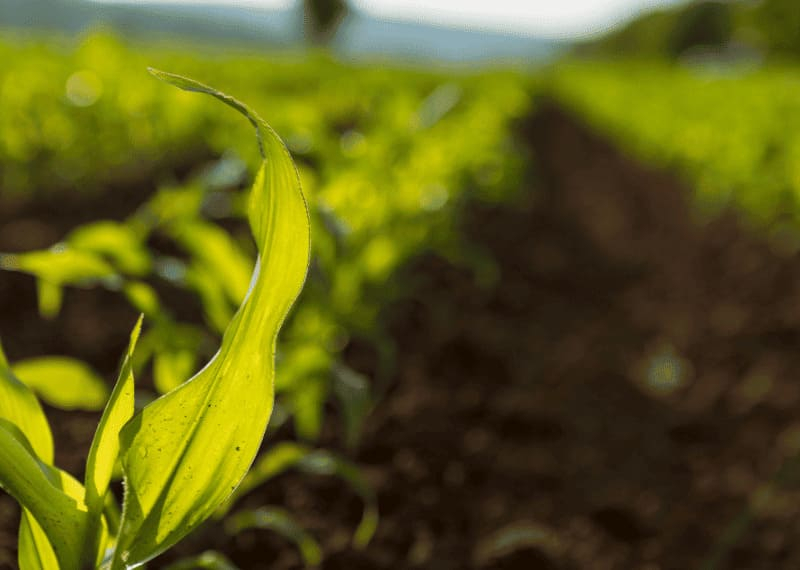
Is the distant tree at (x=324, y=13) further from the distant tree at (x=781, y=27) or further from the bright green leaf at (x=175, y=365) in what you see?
the bright green leaf at (x=175, y=365)

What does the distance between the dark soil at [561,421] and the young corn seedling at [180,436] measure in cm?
44

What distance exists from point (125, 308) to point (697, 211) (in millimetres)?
4359

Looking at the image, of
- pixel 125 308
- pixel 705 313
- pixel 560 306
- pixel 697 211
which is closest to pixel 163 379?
pixel 125 308

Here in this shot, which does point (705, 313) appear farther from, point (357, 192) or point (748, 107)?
point (748, 107)

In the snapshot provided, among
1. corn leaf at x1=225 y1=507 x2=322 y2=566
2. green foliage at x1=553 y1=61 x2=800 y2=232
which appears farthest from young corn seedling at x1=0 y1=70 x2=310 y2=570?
green foliage at x1=553 y1=61 x2=800 y2=232

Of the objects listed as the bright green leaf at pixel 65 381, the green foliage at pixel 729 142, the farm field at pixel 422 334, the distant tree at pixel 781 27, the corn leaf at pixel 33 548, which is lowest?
the distant tree at pixel 781 27

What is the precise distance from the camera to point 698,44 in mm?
50906

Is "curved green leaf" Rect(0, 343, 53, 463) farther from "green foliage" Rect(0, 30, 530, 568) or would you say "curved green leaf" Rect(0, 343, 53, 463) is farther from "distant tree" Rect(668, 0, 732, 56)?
"distant tree" Rect(668, 0, 732, 56)

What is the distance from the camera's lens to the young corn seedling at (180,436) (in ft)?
2.35

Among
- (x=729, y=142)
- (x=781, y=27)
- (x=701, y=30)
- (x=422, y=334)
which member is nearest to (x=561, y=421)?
(x=422, y=334)

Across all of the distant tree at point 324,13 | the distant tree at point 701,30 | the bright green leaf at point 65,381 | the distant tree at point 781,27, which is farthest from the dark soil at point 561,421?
the distant tree at point 701,30

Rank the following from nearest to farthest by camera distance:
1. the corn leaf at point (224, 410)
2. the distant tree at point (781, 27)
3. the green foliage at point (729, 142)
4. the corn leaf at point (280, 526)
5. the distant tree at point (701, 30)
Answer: the corn leaf at point (224, 410), the corn leaf at point (280, 526), the green foliage at point (729, 142), the distant tree at point (781, 27), the distant tree at point (701, 30)

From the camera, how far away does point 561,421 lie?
2.14 m

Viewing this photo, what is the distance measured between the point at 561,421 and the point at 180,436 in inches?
60.3
